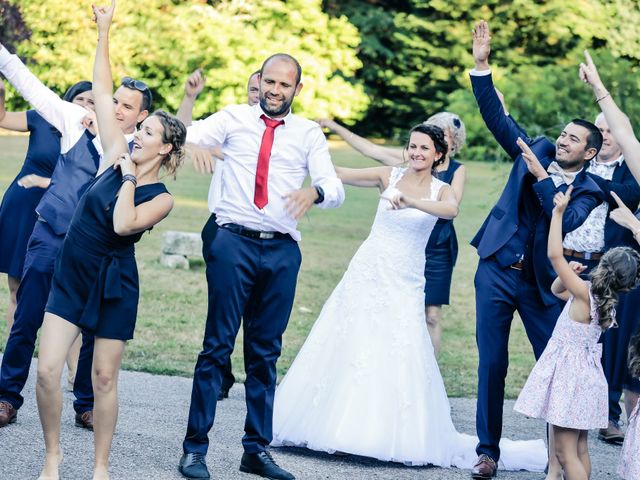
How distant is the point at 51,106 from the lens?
6660mm

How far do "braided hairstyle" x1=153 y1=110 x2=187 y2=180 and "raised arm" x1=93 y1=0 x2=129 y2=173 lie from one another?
0.23 metres

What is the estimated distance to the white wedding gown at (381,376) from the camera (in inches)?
269

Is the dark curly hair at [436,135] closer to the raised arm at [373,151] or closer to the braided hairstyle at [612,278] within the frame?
the raised arm at [373,151]

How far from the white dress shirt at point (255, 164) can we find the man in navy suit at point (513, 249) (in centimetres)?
127

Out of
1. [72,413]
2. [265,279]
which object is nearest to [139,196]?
[265,279]

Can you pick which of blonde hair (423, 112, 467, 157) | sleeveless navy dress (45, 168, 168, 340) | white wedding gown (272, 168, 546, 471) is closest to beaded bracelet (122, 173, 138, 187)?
sleeveless navy dress (45, 168, 168, 340)

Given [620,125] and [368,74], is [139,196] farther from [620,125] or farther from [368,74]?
[368,74]

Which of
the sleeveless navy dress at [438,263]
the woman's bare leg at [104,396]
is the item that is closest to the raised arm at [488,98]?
the sleeveless navy dress at [438,263]

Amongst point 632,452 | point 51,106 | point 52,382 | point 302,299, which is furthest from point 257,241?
point 302,299

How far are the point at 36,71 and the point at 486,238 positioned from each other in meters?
29.4

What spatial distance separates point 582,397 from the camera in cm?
605

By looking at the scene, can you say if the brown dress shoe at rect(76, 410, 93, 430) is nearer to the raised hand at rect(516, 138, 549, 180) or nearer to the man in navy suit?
the man in navy suit

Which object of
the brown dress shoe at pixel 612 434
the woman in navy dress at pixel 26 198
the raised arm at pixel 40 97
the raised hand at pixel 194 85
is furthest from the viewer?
the brown dress shoe at pixel 612 434

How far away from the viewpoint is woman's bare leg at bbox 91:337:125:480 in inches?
214
